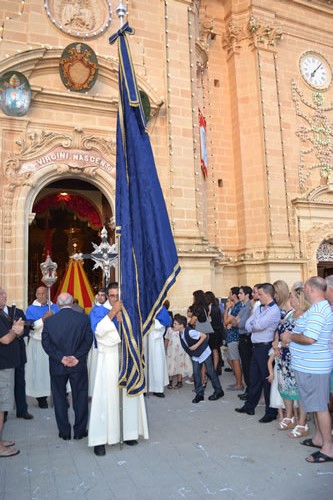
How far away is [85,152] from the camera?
11.0 m

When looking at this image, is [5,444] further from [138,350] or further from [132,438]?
[138,350]

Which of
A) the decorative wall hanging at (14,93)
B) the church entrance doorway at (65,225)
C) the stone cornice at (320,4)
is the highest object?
the stone cornice at (320,4)

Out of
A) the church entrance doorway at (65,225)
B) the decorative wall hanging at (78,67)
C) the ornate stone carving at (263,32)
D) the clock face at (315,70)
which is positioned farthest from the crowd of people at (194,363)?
the clock face at (315,70)

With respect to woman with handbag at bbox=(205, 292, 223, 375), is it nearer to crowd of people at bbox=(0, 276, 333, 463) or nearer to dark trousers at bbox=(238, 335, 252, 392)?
dark trousers at bbox=(238, 335, 252, 392)

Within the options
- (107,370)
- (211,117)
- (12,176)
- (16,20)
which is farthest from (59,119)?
(107,370)

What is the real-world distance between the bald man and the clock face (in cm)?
1484

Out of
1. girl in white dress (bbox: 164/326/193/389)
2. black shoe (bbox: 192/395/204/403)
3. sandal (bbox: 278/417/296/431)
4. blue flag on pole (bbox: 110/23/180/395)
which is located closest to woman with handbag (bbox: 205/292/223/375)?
girl in white dress (bbox: 164/326/193/389)

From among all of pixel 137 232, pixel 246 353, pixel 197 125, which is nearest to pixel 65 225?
pixel 197 125

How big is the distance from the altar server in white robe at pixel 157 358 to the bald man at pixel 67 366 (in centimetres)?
230

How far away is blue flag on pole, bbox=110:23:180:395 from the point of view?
4844 mm

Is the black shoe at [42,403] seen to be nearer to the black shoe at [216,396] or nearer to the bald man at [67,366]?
the bald man at [67,366]

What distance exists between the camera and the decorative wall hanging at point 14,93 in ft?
32.6

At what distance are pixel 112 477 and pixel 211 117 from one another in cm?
1349

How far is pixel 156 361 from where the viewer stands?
7484mm
